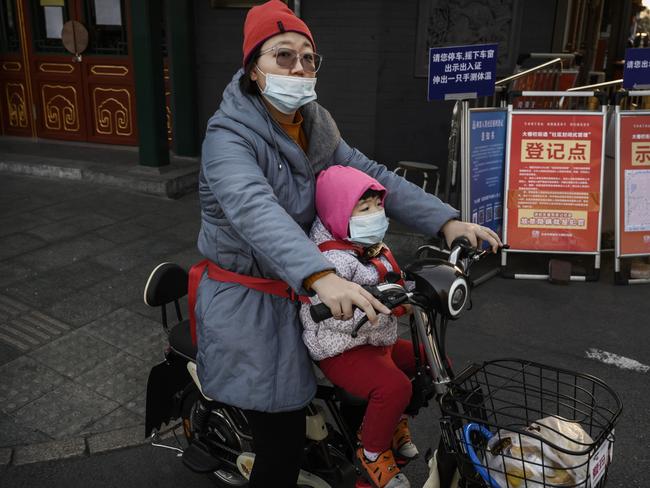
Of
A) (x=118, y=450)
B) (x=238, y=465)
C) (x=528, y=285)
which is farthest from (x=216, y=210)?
(x=528, y=285)

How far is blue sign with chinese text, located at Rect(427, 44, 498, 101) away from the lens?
17.3 feet

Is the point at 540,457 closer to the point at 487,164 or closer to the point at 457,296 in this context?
the point at 457,296

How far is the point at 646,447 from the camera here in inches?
135

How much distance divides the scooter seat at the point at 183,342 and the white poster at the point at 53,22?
7870 millimetres

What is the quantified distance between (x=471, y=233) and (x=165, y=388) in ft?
4.89

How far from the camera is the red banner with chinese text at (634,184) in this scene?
18.5 ft

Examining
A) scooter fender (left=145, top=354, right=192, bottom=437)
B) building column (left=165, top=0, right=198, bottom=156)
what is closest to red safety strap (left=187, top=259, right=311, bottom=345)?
scooter fender (left=145, top=354, right=192, bottom=437)

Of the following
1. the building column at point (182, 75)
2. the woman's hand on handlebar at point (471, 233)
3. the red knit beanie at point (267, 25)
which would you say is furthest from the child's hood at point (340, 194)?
the building column at point (182, 75)

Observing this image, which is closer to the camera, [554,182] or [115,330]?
[115,330]

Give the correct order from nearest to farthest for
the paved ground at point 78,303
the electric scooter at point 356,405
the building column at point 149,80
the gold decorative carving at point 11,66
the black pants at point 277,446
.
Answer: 1. the electric scooter at point 356,405
2. the black pants at point 277,446
3. the paved ground at point 78,303
4. the building column at point 149,80
5. the gold decorative carving at point 11,66

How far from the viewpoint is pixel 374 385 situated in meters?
2.23

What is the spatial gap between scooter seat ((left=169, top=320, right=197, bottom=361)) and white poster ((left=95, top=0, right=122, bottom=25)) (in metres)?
7.31

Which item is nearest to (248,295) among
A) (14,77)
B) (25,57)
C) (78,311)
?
(78,311)

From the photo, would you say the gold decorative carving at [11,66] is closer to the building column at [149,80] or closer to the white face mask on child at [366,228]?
the building column at [149,80]
